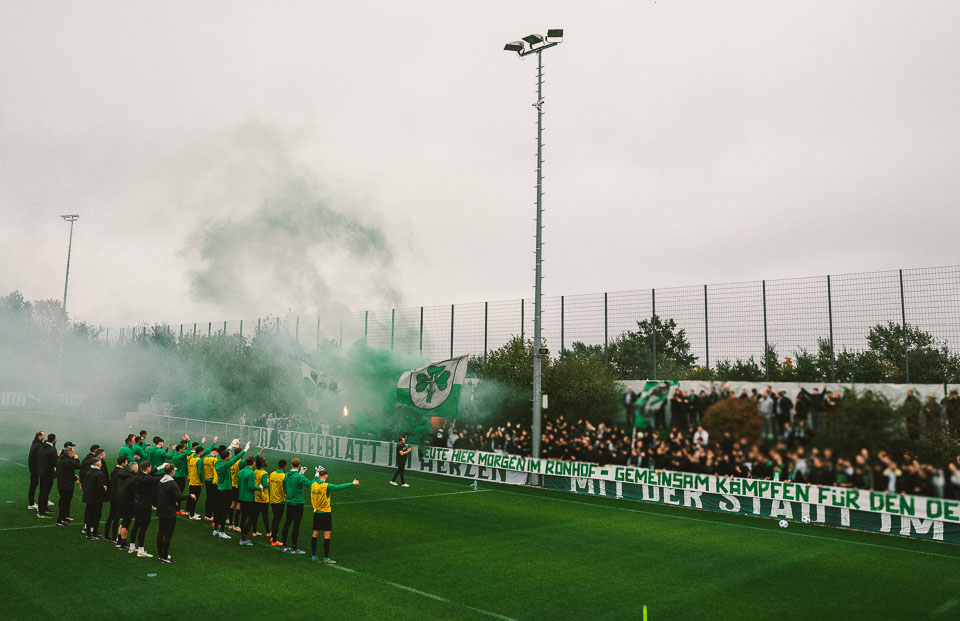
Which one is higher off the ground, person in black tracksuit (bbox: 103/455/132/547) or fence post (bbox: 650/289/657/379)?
fence post (bbox: 650/289/657/379)

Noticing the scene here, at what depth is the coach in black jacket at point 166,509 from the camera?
38.3 ft

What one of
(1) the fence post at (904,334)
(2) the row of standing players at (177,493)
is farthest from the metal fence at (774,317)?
(2) the row of standing players at (177,493)

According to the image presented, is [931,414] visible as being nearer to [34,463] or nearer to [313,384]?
[34,463]

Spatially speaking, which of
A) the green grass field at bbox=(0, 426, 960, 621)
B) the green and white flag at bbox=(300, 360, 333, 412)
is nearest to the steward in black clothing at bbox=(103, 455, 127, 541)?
the green grass field at bbox=(0, 426, 960, 621)

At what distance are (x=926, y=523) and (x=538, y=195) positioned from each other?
604 inches

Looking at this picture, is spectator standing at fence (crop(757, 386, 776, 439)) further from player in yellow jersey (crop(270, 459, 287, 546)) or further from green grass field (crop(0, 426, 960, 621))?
player in yellow jersey (crop(270, 459, 287, 546))

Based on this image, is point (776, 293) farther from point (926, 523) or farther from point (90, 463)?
point (90, 463)

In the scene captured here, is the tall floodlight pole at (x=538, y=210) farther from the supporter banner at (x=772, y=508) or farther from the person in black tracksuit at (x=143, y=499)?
the person in black tracksuit at (x=143, y=499)

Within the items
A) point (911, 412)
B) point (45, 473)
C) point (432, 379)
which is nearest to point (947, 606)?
point (911, 412)

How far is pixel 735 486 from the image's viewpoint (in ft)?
60.4

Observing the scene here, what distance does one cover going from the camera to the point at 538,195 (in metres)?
23.3

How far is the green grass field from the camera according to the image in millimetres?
9633

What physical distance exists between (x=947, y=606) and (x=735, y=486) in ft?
26.8

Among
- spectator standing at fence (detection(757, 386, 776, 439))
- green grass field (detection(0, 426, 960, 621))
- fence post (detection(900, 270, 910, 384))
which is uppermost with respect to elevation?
fence post (detection(900, 270, 910, 384))
